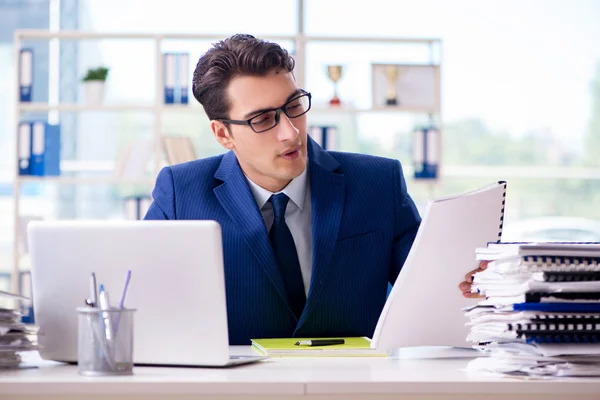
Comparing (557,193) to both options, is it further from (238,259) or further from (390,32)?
(238,259)

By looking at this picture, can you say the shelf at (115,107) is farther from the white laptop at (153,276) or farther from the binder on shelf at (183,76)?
the white laptop at (153,276)

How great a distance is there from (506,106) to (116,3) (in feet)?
8.64

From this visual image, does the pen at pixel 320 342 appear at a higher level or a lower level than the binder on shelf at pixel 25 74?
lower

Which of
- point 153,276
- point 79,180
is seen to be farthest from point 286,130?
point 79,180

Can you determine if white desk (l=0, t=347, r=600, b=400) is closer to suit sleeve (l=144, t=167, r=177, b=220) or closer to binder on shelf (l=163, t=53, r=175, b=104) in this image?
suit sleeve (l=144, t=167, r=177, b=220)

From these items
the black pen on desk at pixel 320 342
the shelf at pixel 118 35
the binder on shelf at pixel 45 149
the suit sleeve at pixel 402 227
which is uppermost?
the shelf at pixel 118 35

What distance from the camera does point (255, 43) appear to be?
7.59 ft

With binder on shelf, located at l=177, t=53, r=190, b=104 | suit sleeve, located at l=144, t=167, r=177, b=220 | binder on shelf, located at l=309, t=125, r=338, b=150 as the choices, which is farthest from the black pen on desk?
binder on shelf, located at l=177, t=53, r=190, b=104

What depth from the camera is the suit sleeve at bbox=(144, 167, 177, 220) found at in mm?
2352

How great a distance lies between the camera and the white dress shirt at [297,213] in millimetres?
2301

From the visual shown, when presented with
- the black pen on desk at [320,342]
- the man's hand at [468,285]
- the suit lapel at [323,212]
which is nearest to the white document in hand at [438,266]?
the man's hand at [468,285]

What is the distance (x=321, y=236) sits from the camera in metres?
2.25

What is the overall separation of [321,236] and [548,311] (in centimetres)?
88

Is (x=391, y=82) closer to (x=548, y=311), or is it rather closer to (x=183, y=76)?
(x=183, y=76)
